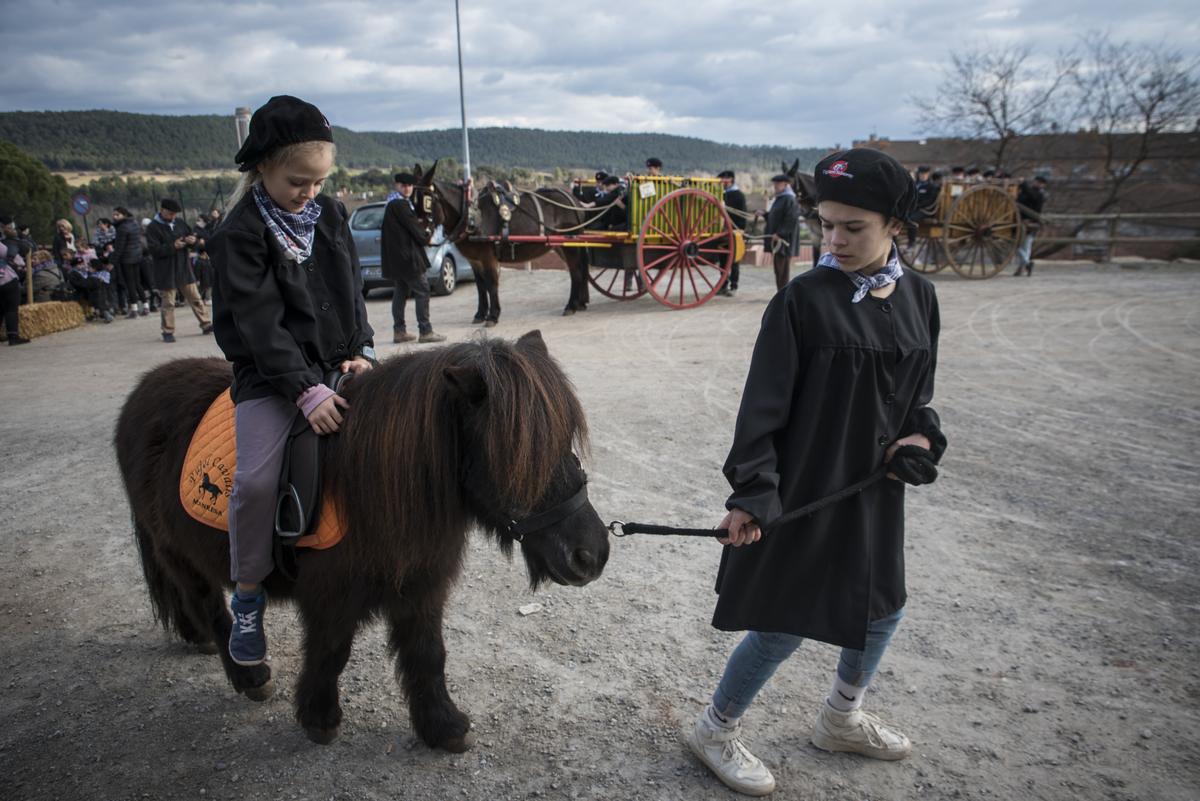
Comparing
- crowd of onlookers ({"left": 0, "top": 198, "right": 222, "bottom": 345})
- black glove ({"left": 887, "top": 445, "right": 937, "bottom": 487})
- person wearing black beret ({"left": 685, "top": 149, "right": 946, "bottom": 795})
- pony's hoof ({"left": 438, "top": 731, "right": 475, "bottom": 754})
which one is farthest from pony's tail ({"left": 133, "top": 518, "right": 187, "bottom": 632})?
crowd of onlookers ({"left": 0, "top": 198, "right": 222, "bottom": 345})

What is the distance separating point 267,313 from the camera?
2.03 m

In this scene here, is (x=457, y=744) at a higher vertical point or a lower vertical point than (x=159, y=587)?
lower

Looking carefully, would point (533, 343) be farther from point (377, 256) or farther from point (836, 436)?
point (377, 256)

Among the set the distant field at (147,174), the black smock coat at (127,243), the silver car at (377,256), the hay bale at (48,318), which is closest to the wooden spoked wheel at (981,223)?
the silver car at (377,256)

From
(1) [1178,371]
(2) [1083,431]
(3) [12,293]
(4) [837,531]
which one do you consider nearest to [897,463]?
(4) [837,531]

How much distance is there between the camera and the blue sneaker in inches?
87.7

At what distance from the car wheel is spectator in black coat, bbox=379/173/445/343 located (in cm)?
485

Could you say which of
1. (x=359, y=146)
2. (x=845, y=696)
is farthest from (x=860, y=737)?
(x=359, y=146)

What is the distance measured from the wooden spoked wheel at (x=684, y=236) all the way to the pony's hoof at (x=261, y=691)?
8969 mm

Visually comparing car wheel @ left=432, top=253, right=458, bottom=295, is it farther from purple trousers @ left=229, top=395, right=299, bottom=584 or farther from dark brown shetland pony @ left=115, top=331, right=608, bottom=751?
purple trousers @ left=229, top=395, right=299, bottom=584

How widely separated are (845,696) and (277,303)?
6.93 ft

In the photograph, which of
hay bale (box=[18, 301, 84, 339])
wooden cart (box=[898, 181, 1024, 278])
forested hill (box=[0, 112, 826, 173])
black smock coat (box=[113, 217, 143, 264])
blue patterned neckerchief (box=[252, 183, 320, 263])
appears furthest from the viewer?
forested hill (box=[0, 112, 826, 173])

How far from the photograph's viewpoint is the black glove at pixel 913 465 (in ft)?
6.15

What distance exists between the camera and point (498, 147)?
61.1 m
